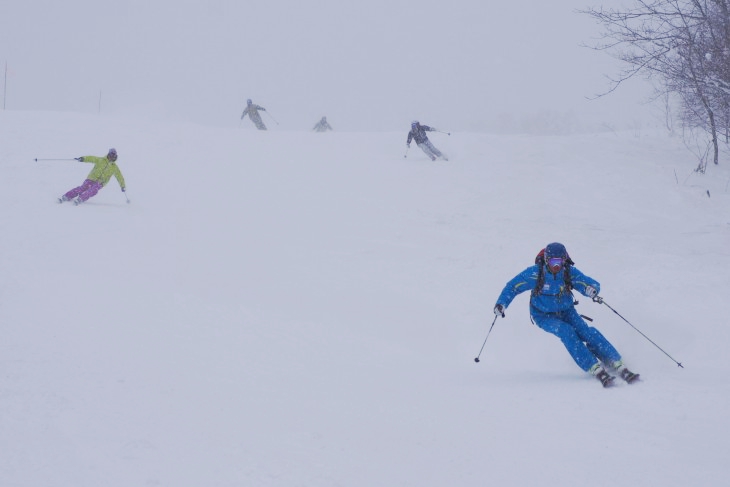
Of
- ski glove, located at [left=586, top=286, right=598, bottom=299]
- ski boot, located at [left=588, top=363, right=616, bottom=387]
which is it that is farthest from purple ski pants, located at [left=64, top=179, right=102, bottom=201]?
ski boot, located at [left=588, top=363, right=616, bottom=387]

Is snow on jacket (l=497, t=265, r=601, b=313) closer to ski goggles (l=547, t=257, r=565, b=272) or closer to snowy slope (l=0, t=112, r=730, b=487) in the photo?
ski goggles (l=547, t=257, r=565, b=272)

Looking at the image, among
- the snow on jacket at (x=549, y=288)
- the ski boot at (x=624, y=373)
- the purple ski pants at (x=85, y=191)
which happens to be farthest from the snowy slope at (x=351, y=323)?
the snow on jacket at (x=549, y=288)

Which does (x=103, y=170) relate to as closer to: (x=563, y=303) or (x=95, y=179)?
(x=95, y=179)

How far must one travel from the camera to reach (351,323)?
26.1 ft

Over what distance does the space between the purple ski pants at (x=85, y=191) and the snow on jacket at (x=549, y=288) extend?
9.95m

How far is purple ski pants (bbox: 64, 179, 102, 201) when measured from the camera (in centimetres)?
1260

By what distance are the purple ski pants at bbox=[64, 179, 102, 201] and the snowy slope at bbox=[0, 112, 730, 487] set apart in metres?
0.26

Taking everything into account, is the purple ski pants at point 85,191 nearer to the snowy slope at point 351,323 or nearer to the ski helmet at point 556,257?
the snowy slope at point 351,323

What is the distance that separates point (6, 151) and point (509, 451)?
16.1 m

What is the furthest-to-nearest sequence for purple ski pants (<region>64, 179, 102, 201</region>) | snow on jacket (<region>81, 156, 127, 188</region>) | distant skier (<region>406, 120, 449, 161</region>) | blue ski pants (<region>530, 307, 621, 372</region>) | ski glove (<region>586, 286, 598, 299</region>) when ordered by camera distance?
distant skier (<region>406, 120, 449, 161</region>) < snow on jacket (<region>81, 156, 127, 188</region>) < purple ski pants (<region>64, 179, 102, 201</region>) < ski glove (<region>586, 286, 598, 299</region>) < blue ski pants (<region>530, 307, 621, 372</region>)

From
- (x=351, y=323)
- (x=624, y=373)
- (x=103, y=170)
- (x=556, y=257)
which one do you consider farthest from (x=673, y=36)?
(x=103, y=170)

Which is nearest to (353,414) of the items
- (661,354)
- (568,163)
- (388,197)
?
(661,354)

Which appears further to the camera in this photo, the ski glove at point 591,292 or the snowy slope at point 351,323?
the ski glove at point 591,292

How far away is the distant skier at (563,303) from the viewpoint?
20.6 feet
